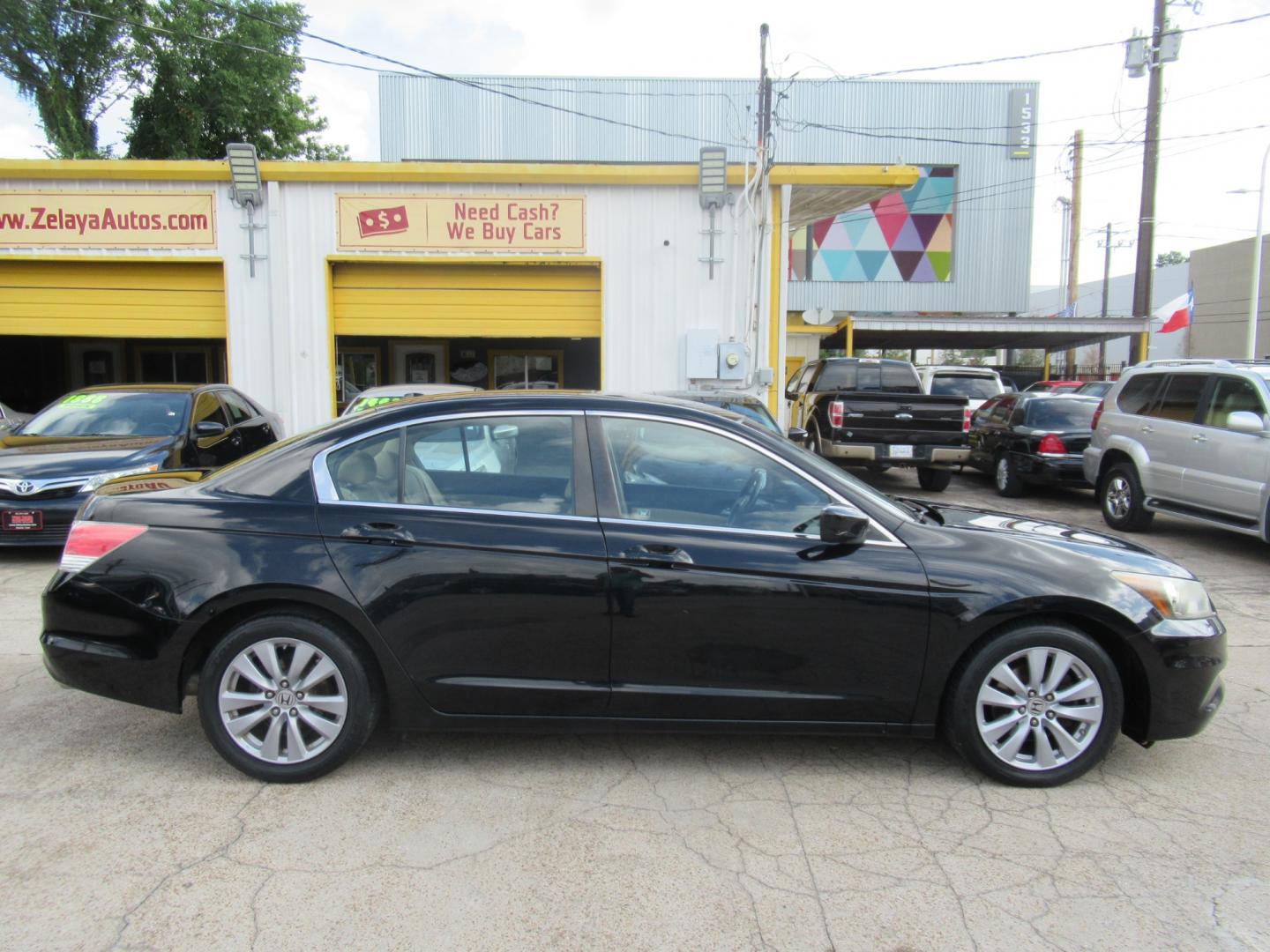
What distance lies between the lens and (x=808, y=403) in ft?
49.0

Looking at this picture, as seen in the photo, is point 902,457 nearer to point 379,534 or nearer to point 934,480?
point 934,480

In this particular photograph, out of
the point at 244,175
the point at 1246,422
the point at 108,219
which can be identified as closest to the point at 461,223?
the point at 244,175

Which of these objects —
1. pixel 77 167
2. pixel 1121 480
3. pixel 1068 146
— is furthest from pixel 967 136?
pixel 77 167

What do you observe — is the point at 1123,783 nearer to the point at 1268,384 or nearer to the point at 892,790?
the point at 892,790

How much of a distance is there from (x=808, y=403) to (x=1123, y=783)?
11.5 m

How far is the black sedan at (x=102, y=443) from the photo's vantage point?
23.9 ft

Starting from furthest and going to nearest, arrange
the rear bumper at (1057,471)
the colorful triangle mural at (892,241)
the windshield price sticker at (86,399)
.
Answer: the colorful triangle mural at (892,241), the rear bumper at (1057,471), the windshield price sticker at (86,399)

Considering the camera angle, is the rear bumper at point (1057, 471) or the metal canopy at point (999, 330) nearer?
the rear bumper at point (1057, 471)

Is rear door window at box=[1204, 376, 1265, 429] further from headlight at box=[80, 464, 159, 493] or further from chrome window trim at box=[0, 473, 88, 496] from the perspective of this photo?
chrome window trim at box=[0, 473, 88, 496]

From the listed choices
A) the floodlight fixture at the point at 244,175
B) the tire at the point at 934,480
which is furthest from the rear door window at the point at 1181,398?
the floodlight fixture at the point at 244,175

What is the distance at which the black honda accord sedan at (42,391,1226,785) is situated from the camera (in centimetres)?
353

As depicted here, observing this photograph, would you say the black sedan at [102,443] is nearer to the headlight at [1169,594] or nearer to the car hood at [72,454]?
the car hood at [72,454]

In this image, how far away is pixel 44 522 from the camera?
23.8 ft

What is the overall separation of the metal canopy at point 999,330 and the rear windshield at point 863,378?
669cm
